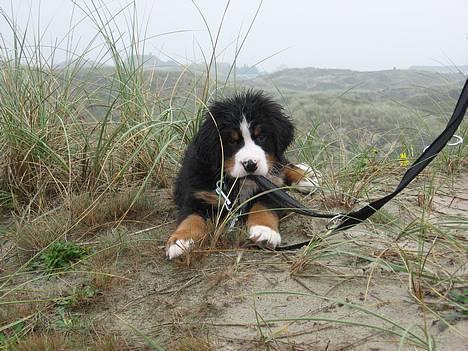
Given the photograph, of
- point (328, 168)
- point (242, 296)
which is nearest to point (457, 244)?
point (242, 296)

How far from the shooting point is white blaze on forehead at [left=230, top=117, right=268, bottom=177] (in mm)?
2922

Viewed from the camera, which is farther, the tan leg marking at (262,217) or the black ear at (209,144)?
the black ear at (209,144)

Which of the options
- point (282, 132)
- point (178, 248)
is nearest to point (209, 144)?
point (282, 132)

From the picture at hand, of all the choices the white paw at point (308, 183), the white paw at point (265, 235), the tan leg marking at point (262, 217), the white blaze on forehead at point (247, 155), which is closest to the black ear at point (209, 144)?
the white blaze on forehead at point (247, 155)

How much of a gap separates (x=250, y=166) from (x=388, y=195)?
0.86 metres

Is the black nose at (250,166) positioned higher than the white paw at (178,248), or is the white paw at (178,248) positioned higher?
the black nose at (250,166)

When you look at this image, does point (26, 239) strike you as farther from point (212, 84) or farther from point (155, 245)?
point (212, 84)

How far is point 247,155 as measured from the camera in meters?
2.93

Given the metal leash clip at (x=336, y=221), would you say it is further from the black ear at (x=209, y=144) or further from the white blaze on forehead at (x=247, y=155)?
the black ear at (x=209, y=144)

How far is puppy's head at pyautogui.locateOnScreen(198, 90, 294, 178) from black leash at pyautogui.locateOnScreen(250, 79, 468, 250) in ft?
0.44

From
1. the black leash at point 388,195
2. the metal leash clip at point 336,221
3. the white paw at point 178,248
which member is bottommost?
the white paw at point 178,248

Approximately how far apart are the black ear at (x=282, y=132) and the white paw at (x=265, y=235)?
66cm

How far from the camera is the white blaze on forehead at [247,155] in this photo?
292cm

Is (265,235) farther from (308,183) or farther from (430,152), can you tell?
(308,183)
